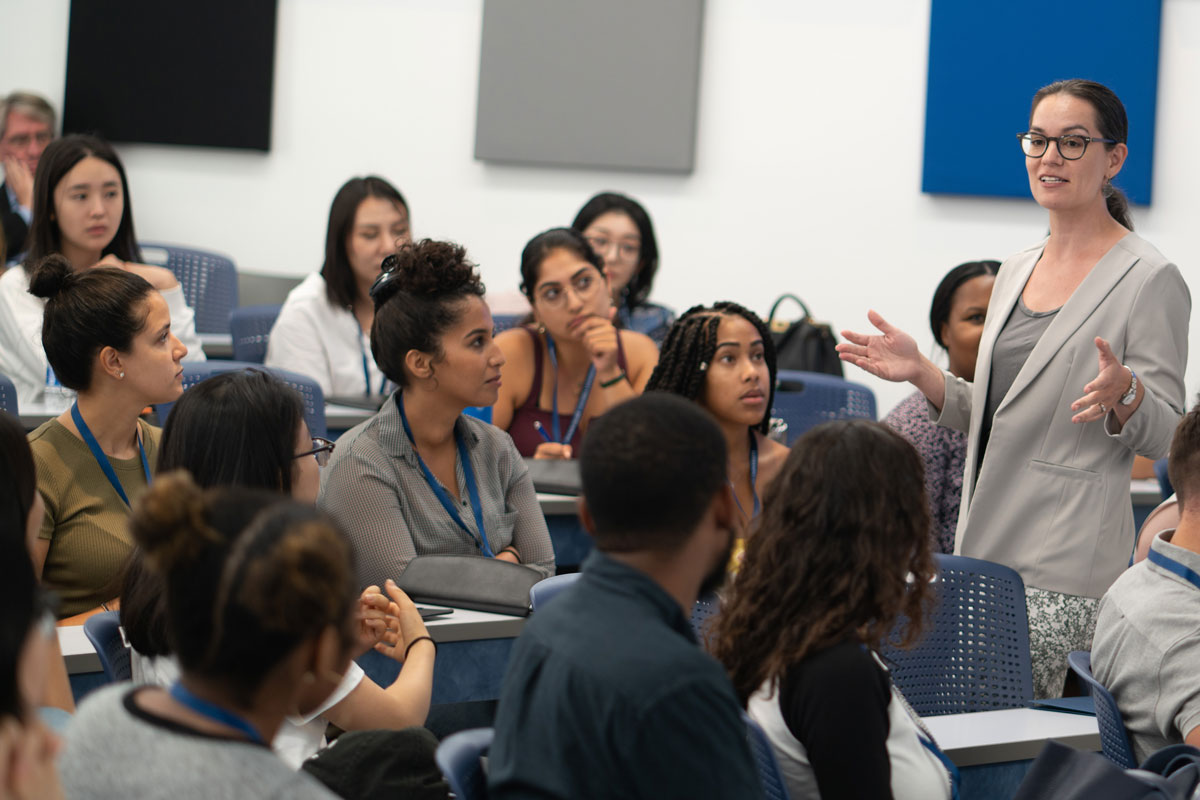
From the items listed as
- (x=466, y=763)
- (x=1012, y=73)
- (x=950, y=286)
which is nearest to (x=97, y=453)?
(x=466, y=763)

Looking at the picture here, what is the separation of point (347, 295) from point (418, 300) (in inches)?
66.4

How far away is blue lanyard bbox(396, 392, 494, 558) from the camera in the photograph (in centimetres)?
285

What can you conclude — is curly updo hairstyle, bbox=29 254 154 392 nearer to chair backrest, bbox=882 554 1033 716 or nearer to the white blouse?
the white blouse

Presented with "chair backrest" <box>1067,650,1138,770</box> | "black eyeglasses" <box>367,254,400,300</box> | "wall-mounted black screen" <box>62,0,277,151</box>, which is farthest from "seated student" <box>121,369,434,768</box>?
"wall-mounted black screen" <box>62,0,277,151</box>

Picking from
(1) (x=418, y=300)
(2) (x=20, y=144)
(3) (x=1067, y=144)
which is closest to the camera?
(3) (x=1067, y=144)

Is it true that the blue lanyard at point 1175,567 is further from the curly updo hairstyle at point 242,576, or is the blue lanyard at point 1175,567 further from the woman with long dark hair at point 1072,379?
the curly updo hairstyle at point 242,576

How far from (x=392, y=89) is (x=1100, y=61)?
338 centimetres

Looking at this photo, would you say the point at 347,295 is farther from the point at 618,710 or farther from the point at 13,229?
the point at 618,710

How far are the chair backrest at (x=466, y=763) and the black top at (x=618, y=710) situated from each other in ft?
0.21

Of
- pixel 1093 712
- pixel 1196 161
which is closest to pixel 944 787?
pixel 1093 712

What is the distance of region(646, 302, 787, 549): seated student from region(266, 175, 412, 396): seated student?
1705 millimetres

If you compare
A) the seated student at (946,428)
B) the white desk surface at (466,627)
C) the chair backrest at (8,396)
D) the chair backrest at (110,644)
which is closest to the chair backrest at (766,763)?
the white desk surface at (466,627)

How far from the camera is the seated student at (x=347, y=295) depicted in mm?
4504

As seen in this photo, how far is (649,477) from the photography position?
140 centimetres
